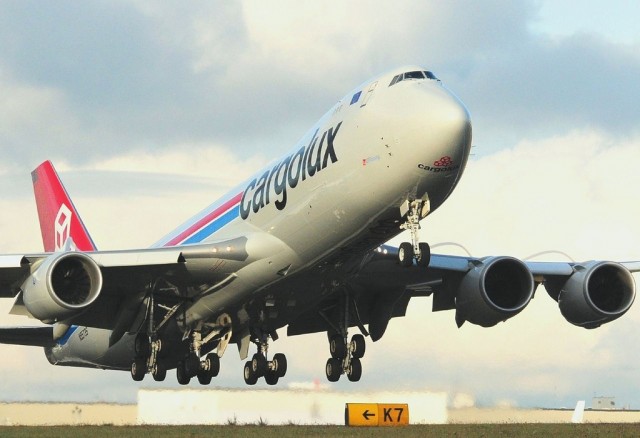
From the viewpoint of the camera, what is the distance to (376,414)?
1615 inches

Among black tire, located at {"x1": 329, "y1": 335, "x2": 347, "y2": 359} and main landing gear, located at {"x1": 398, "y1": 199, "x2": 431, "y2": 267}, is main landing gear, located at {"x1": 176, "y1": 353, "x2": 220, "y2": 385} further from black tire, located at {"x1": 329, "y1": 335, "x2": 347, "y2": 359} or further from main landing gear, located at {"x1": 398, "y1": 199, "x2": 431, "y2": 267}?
main landing gear, located at {"x1": 398, "y1": 199, "x2": 431, "y2": 267}

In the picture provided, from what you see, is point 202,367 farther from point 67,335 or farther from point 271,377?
point 67,335

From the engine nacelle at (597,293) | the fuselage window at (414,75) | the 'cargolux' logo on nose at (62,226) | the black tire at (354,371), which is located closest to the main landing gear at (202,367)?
the black tire at (354,371)

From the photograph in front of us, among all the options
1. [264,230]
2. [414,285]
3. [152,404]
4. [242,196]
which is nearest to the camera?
[264,230]

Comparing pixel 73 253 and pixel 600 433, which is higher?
pixel 73 253

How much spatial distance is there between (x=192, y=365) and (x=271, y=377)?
116 inches

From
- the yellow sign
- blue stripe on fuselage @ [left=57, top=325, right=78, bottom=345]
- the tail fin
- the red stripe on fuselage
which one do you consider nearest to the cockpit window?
the red stripe on fuselage

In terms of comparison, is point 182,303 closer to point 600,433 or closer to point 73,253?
point 73,253

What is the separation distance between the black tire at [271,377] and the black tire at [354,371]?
2.50 meters

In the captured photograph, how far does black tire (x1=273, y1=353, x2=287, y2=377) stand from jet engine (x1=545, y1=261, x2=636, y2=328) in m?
9.18

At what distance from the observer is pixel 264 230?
1276 inches

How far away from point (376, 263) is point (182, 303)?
589cm

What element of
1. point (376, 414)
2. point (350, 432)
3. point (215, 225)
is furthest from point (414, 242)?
point (376, 414)

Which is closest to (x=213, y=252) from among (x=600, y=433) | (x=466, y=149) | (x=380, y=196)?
(x=380, y=196)
